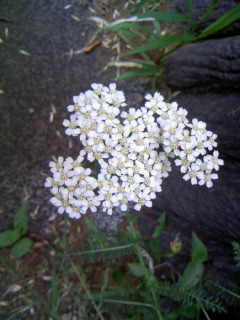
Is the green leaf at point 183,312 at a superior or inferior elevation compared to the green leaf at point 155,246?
inferior

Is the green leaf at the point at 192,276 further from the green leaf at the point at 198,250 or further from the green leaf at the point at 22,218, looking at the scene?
the green leaf at the point at 22,218

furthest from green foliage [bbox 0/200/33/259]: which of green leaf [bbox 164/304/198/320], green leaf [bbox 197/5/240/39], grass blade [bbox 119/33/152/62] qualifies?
green leaf [bbox 197/5/240/39]

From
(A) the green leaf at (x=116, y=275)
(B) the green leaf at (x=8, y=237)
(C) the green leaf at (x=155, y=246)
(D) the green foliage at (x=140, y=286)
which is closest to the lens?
(D) the green foliage at (x=140, y=286)

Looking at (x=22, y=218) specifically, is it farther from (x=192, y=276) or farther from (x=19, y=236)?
(x=192, y=276)

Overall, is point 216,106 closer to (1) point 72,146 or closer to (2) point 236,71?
(2) point 236,71

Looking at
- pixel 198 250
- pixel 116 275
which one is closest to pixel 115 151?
pixel 198 250

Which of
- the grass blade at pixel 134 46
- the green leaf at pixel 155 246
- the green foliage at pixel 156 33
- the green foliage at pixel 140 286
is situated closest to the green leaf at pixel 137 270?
Answer: the green foliage at pixel 140 286

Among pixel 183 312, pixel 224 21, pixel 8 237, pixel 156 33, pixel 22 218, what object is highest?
pixel 156 33

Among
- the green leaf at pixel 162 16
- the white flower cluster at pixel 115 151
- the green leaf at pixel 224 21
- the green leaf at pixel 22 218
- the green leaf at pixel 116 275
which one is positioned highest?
the green leaf at pixel 162 16
